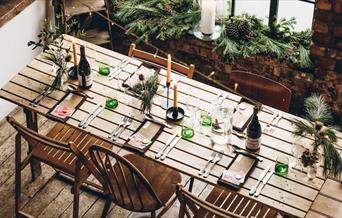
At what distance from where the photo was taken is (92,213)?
181 inches

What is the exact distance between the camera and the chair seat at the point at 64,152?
14.1 feet

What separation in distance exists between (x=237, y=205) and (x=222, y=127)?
1.53ft

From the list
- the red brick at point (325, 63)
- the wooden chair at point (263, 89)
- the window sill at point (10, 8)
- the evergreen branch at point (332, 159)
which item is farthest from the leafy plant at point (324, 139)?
the window sill at point (10, 8)

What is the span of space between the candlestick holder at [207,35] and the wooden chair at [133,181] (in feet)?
4.32

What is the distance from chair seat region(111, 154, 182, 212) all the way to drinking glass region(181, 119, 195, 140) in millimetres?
300

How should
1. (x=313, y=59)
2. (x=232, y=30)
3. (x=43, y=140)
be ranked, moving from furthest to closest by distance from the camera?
(x=232, y=30) < (x=313, y=59) < (x=43, y=140)

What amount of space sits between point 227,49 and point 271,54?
33 centimetres

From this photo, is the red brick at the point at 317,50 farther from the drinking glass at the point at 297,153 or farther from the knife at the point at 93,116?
the knife at the point at 93,116

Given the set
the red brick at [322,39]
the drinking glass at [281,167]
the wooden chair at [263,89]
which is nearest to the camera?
the drinking glass at [281,167]

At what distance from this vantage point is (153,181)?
421 cm

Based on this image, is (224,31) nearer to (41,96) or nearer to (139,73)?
(139,73)

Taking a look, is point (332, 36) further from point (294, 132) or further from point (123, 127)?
point (123, 127)

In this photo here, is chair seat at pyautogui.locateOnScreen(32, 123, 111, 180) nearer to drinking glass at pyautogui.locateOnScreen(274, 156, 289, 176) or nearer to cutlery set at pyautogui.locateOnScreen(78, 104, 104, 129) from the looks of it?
cutlery set at pyautogui.locateOnScreen(78, 104, 104, 129)

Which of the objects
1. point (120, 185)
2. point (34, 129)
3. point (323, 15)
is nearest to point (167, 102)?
point (120, 185)
